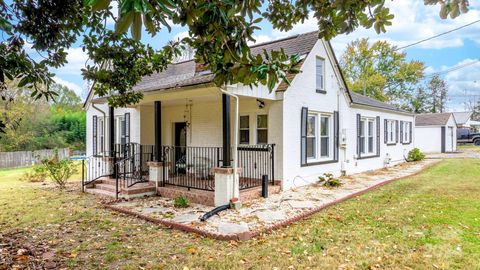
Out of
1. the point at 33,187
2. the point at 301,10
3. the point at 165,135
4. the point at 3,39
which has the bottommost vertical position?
the point at 33,187

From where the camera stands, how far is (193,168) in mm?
10492

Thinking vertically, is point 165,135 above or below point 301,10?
below

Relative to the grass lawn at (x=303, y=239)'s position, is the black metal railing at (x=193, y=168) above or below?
above

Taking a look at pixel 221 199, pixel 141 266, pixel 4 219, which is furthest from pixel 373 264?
pixel 4 219

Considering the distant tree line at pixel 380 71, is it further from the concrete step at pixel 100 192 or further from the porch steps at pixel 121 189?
the concrete step at pixel 100 192

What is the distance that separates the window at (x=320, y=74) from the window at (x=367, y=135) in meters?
4.32

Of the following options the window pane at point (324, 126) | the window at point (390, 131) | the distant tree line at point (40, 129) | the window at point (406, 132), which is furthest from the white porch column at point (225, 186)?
the distant tree line at point (40, 129)

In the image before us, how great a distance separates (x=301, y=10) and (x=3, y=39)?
4732mm

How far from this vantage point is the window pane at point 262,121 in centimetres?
998

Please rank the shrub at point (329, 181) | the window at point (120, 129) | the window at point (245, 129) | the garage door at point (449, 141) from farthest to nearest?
the garage door at point (449, 141) → the window at point (120, 129) → the window at point (245, 129) → the shrub at point (329, 181)

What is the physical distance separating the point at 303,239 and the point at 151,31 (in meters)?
4.54

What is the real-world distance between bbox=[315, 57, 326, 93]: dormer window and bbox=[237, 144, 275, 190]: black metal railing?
11.8 ft

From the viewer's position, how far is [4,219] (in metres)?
7.17

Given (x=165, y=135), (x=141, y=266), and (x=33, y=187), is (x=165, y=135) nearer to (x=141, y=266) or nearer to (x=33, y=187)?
(x=33, y=187)
